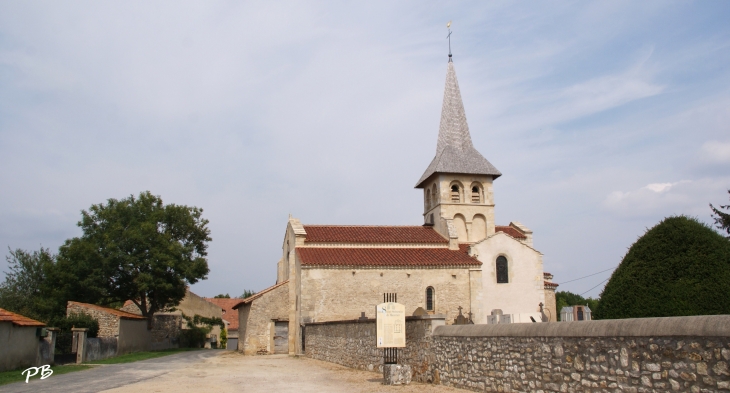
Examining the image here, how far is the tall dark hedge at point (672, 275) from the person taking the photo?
978 cm

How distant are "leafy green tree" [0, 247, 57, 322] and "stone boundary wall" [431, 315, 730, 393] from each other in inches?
1367

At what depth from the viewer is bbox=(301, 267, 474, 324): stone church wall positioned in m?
31.2

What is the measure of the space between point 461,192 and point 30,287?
114 feet

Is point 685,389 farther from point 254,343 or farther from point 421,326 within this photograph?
point 254,343

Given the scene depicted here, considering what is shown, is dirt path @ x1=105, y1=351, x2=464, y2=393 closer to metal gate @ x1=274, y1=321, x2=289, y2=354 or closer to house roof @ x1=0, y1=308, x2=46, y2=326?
house roof @ x1=0, y1=308, x2=46, y2=326

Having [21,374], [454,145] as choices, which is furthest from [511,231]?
[21,374]

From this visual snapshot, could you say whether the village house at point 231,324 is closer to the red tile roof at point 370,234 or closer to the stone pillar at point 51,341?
the red tile roof at point 370,234

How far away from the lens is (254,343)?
1272 inches

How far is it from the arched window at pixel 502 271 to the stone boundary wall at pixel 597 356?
69.6 feet

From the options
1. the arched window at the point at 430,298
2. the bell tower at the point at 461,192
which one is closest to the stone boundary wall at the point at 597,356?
the arched window at the point at 430,298

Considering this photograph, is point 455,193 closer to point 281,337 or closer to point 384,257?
point 384,257

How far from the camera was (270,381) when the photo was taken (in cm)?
1688

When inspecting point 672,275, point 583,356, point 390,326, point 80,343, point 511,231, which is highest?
point 511,231

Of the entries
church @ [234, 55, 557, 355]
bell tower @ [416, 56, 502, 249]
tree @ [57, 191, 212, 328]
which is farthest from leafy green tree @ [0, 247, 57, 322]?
bell tower @ [416, 56, 502, 249]
